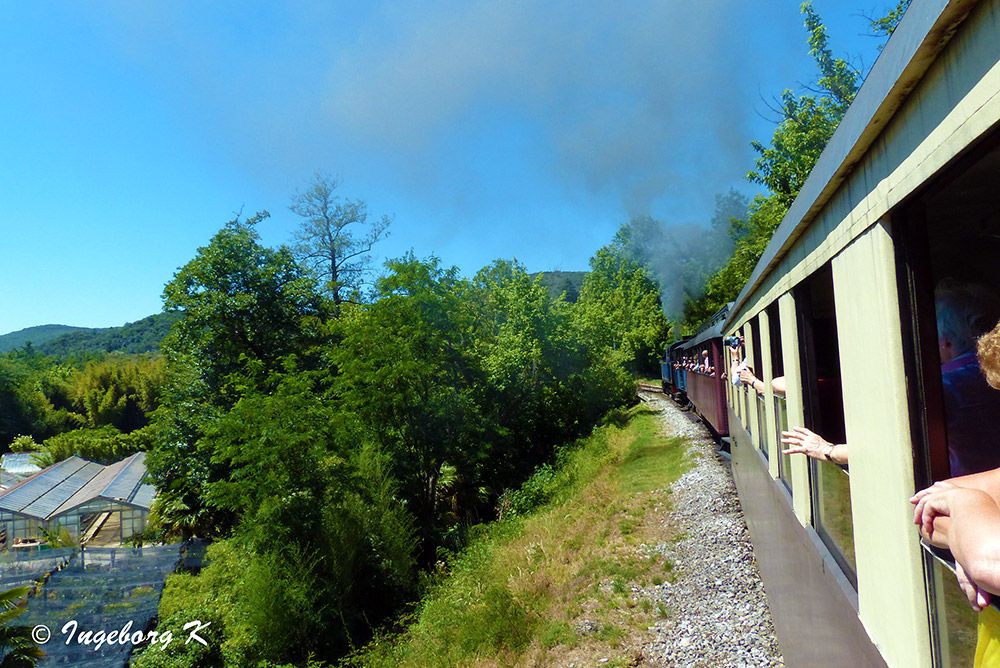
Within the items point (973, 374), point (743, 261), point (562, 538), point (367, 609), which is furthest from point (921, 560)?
point (743, 261)

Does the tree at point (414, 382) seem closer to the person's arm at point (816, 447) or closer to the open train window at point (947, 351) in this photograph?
the person's arm at point (816, 447)

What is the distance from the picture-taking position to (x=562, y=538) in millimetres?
11531

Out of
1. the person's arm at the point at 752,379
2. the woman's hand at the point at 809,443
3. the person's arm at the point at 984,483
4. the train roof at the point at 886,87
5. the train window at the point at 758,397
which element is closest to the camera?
the person's arm at the point at 984,483

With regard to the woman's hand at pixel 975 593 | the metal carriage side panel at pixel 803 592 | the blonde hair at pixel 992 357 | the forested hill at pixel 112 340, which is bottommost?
the metal carriage side panel at pixel 803 592

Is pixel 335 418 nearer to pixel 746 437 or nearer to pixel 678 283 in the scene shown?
pixel 746 437

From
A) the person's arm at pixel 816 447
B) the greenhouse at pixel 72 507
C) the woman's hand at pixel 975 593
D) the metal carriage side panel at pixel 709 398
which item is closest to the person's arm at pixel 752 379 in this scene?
the person's arm at pixel 816 447

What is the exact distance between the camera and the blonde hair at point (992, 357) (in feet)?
3.21

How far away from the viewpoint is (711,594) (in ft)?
22.0

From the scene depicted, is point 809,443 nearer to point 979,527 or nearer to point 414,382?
point 979,527

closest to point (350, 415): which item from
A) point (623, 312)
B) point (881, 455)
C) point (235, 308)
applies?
point (235, 308)

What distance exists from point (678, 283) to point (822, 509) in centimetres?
4865

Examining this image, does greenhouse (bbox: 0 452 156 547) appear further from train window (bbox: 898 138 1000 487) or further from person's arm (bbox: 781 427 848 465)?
train window (bbox: 898 138 1000 487)

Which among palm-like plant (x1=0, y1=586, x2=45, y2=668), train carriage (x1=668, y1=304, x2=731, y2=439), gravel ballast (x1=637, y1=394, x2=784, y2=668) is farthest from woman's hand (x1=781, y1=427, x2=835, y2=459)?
palm-like plant (x1=0, y1=586, x2=45, y2=668)

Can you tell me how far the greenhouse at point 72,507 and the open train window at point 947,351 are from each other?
90.1 feet
